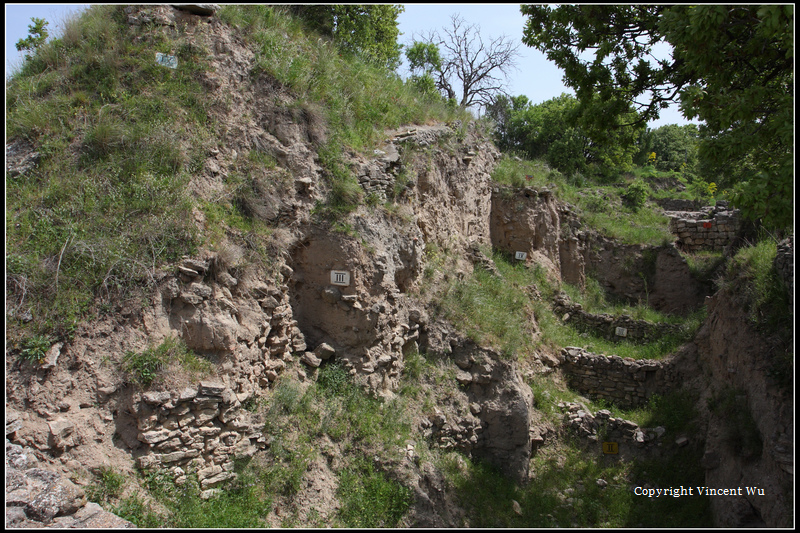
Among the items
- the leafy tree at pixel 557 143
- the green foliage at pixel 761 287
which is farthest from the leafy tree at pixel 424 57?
the green foliage at pixel 761 287

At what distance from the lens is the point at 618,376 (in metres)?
11.2

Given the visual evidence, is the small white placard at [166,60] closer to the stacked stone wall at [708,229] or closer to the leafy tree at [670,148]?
the stacked stone wall at [708,229]

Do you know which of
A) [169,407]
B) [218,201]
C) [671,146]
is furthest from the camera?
[671,146]

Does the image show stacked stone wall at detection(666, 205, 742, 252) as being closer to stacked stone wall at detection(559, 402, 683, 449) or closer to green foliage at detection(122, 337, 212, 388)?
stacked stone wall at detection(559, 402, 683, 449)

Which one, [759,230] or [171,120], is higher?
[171,120]

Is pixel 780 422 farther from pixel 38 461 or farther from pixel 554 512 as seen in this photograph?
pixel 38 461

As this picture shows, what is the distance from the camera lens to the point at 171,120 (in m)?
7.84

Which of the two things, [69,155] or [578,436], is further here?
[578,436]

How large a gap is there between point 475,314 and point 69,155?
7.18 metres

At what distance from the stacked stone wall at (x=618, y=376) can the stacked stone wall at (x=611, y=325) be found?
1329 mm

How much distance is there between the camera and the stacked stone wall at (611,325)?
1228 centimetres

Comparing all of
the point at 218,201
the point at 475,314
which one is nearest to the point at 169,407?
the point at 218,201

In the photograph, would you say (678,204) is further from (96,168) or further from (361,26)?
(96,168)

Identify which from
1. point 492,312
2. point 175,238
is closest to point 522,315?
point 492,312
